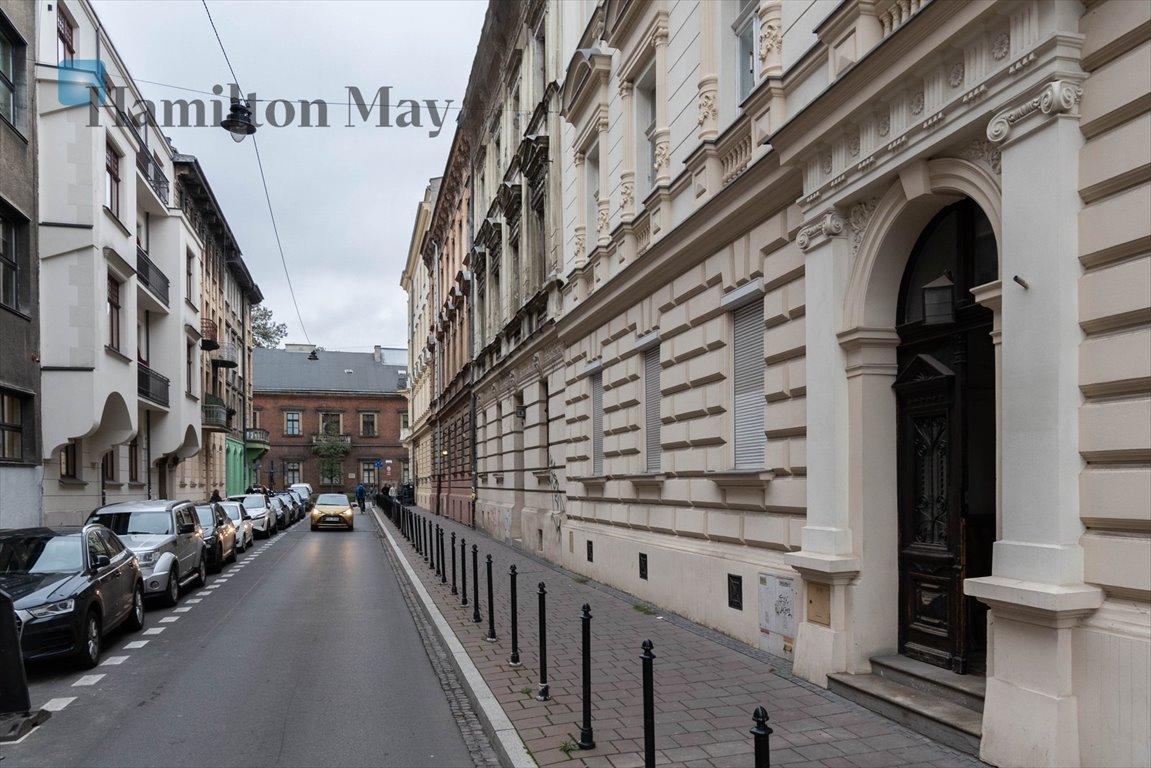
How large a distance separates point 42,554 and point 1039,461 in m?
9.89

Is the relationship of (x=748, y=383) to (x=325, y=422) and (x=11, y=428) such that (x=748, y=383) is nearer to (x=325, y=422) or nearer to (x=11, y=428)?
(x=11, y=428)

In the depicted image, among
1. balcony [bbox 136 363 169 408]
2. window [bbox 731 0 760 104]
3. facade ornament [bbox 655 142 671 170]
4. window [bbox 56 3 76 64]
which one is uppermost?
window [bbox 56 3 76 64]

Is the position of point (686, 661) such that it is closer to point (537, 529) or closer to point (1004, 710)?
point (1004, 710)

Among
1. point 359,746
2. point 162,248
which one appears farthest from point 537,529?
point 162,248

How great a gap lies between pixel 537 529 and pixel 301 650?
1028cm

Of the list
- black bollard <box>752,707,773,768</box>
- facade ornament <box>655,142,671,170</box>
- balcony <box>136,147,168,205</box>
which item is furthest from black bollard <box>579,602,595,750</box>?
balcony <box>136,147,168,205</box>

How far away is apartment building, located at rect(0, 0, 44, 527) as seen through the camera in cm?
1809

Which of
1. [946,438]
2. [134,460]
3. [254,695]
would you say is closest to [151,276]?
[134,460]

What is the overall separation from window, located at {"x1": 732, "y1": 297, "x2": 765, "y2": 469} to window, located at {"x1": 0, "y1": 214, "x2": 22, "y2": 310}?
15004 mm

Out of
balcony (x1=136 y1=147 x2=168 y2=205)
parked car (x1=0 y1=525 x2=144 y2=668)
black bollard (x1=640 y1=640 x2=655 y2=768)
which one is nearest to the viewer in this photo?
black bollard (x1=640 y1=640 x2=655 y2=768)

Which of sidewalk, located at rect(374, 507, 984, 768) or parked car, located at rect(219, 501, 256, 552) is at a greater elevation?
sidewalk, located at rect(374, 507, 984, 768)

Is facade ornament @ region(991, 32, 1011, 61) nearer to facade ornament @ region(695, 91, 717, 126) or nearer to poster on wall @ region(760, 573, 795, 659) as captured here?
poster on wall @ region(760, 573, 795, 659)

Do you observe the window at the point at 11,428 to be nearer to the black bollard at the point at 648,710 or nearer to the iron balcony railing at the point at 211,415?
the black bollard at the point at 648,710

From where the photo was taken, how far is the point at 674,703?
7.21 meters
